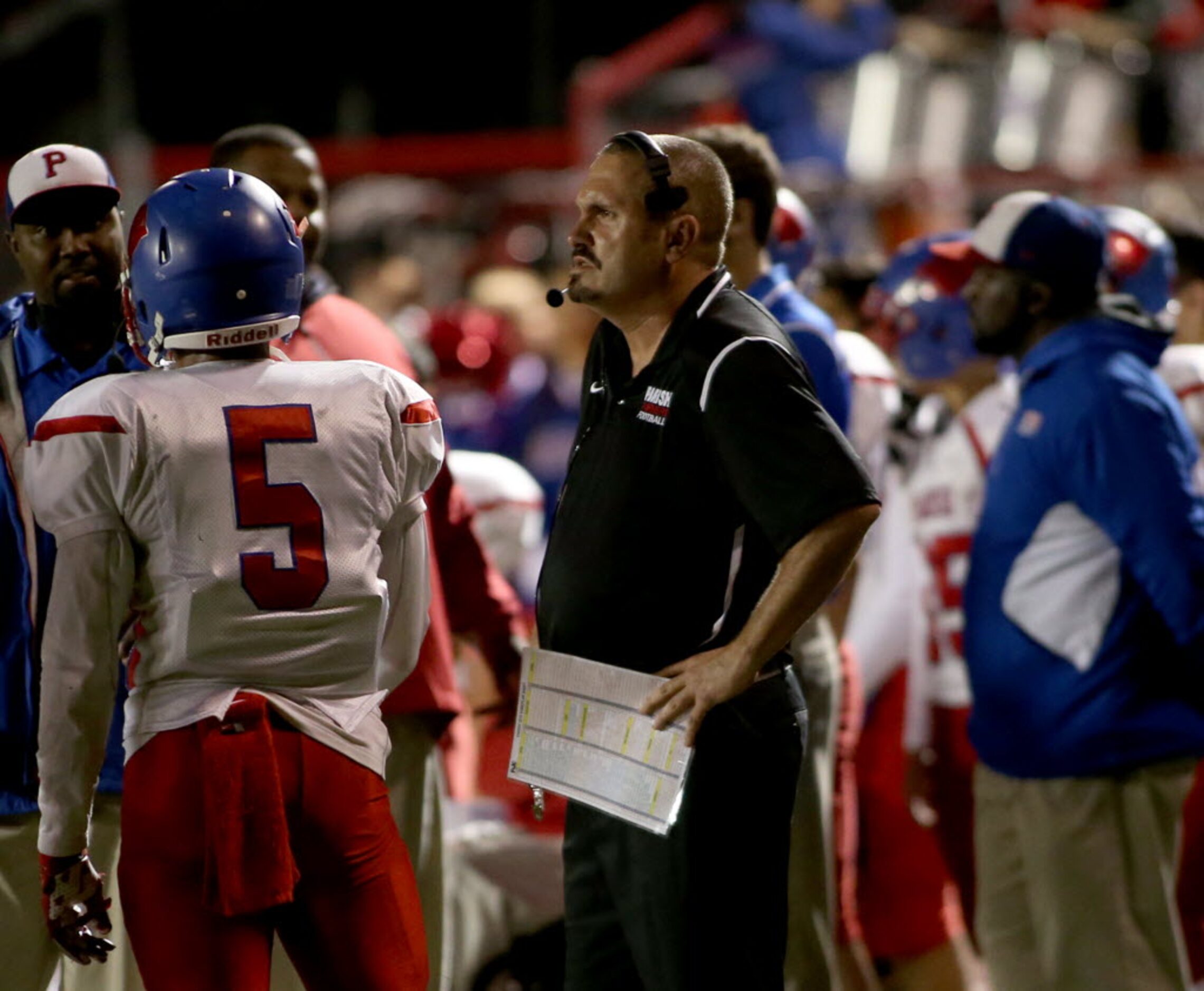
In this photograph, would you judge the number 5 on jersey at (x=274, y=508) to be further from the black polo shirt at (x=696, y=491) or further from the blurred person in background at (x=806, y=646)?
the blurred person in background at (x=806, y=646)

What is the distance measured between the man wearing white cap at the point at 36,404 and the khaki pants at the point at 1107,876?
186 cm

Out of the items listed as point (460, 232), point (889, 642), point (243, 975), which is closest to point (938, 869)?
point (889, 642)

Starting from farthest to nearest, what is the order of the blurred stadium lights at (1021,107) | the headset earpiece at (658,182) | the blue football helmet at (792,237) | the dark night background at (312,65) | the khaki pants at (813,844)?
→ the dark night background at (312,65), the blurred stadium lights at (1021,107), the blue football helmet at (792,237), the khaki pants at (813,844), the headset earpiece at (658,182)

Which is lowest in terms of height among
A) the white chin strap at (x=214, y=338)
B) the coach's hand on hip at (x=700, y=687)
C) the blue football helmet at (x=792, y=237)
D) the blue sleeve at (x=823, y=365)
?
the coach's hand on hip at (x=700, y=687)

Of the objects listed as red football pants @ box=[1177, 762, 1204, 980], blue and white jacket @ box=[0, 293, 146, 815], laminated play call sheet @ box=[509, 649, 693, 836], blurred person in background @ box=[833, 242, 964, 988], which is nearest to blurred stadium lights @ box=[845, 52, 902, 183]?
blurred person in background @ box=[833, 242, 964, 988]

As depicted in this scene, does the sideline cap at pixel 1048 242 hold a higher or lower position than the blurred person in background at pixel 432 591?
higher

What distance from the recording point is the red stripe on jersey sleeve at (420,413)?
2.90 metres

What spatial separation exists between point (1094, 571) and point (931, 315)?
1.40 m

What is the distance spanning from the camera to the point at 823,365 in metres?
3.94

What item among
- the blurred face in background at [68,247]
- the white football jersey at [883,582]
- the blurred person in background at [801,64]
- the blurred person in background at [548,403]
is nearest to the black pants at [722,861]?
the blurred face in background at [68,247]

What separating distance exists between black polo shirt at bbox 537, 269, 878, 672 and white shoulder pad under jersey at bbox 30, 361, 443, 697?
0.35m

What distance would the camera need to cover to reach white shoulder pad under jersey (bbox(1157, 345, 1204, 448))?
4953mm

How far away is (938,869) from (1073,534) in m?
1.50

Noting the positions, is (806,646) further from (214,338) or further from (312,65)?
(312,65)
